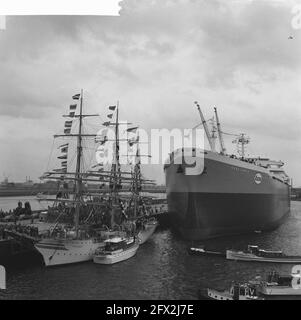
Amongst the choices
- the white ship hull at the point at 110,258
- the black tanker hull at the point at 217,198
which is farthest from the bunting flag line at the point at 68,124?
the black tanker hull at the point at 217,198

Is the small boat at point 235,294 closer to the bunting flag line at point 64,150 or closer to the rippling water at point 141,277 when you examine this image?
the rippling water at point 141,277

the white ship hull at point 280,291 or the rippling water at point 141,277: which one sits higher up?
the white ship hull at point 280,291

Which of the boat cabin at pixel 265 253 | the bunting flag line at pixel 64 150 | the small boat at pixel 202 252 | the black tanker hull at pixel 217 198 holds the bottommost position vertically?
→ the small boat at pixel 202 252

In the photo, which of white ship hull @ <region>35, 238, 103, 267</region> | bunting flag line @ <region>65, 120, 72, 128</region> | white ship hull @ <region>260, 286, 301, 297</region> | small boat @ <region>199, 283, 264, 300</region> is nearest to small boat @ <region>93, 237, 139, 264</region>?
white ship hull @ <region>35, 238, 103, 267</region>

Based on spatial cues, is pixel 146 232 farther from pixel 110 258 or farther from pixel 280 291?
pixel 280 291

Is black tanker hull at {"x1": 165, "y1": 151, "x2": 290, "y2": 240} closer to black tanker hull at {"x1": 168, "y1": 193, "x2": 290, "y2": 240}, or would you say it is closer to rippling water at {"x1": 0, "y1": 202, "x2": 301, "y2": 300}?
black tanker hull at {"x1": 168, "y1": 193, "x2": 290, "y2": 240}
